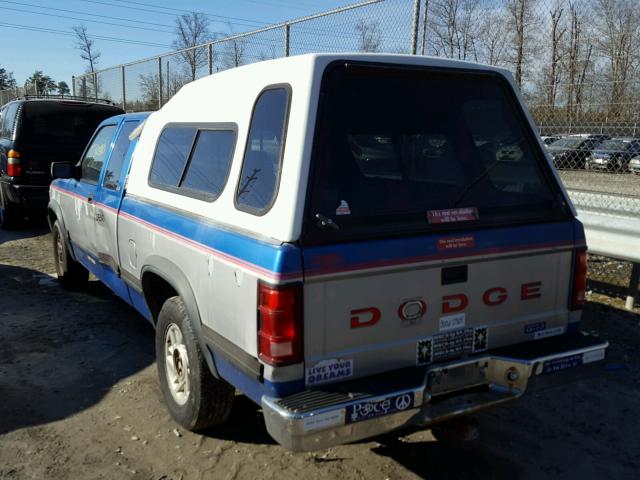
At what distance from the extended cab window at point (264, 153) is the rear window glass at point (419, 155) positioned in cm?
21

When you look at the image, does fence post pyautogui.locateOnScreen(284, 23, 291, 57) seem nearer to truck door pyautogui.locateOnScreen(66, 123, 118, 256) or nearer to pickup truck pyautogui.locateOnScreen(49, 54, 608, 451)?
truck door pyautogui.locateOnScreen(66, 123, 118, 256)

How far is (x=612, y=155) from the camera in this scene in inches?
430

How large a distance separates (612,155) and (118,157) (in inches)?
367

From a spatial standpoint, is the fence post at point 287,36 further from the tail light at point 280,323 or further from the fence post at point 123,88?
the fence post at point 123,88

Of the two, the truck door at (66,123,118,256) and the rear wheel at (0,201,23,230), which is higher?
the truck door at (66,123,118,256)

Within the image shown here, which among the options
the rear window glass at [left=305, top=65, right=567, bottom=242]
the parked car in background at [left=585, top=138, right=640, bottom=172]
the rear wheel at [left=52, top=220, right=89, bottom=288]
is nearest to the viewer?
the rear window glass at [left=305, top=65, right=567, bottom=242]

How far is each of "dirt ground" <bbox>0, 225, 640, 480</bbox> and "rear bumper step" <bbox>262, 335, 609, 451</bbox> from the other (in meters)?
0.39

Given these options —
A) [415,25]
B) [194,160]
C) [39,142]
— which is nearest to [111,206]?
[194,160]

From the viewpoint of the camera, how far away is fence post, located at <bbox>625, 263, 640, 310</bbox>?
5.52 metres

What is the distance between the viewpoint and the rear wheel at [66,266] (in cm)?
620

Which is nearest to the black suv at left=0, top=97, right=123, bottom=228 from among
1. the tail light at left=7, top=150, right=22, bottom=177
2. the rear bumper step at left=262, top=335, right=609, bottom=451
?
the tail light at left=7, top=150, right=22, bottom=177

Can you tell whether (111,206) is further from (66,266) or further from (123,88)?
(123,88)

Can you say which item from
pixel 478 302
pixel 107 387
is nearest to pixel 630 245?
pixel 478 302

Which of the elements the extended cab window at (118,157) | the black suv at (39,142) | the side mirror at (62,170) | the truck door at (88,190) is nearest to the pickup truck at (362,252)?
the extended cab window at (118,157)
